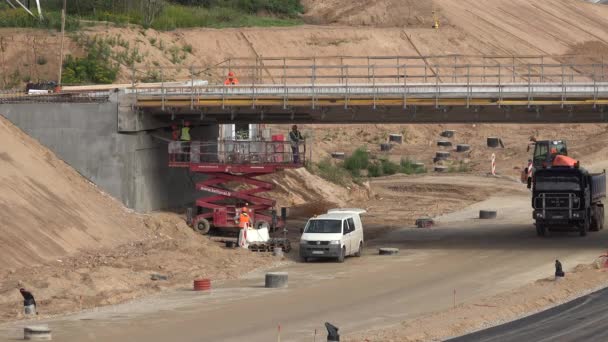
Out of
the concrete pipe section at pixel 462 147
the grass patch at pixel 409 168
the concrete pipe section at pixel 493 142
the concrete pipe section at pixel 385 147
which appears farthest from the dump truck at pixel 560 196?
the concrete pipe section at pixel 493 142

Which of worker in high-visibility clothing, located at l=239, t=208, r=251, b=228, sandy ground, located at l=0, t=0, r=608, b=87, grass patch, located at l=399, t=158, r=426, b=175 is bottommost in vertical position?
worker in high-visibility clothing, located at l=239, t=208, r=251, b=228

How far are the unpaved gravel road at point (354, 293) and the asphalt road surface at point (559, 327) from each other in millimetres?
2998

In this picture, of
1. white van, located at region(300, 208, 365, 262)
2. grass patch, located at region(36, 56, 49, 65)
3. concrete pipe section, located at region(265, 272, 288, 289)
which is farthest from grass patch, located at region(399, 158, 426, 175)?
concrete pipe section, located at region(265, 272, 288, 289)

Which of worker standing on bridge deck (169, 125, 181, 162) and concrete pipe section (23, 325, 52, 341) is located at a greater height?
worker standing on bridge deck (169, 125, 181, 162)

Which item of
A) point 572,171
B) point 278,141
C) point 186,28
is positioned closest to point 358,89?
point 278,141

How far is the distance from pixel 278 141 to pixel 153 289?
1440 centimetres

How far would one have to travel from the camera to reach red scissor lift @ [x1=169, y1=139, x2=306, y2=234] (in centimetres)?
5209

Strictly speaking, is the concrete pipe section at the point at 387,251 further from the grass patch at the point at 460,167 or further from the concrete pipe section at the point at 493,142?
the concrete pipe section at the point at 493,142

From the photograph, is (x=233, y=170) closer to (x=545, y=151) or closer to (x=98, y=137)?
(x=98, y=137)

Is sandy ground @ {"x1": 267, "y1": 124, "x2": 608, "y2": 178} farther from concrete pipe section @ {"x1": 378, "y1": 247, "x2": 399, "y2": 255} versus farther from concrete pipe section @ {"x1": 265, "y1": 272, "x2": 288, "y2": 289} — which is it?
concrete pipe section @ {"x1": 265, "y1": 272, "x2": 288, "y2": 289}

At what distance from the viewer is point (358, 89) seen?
165 ft

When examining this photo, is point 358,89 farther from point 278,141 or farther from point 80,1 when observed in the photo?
point 80,1

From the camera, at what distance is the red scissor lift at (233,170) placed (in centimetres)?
5209

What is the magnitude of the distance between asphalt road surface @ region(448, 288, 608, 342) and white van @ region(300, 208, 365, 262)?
11.2 m
